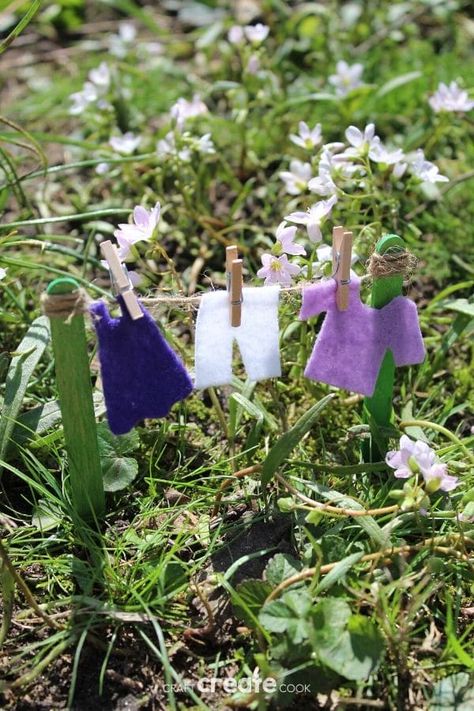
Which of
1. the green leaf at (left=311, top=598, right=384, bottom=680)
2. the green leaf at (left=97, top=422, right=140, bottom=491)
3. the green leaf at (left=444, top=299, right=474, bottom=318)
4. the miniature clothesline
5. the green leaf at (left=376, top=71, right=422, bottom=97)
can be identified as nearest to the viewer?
the green leaf at (left=311, top=598, right=384, bottom=680)

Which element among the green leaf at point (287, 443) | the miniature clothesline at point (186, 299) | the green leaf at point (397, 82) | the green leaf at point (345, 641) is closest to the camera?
the green leaf at point (345, 641)

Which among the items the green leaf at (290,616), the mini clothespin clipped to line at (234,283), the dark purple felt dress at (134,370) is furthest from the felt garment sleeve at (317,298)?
the green leaf at (290,616)

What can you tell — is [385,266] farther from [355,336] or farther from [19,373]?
[19,373]

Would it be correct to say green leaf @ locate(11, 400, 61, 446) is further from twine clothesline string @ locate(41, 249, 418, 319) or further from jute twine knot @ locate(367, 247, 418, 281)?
jute twine knot @ locate(367, 247, 418, 281)

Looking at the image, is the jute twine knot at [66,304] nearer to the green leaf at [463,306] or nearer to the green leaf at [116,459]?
the green leaf at [116,459]

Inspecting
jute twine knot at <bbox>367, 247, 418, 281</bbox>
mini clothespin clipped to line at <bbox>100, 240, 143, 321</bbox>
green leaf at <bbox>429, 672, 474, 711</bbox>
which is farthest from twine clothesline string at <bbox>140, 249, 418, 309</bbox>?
green leaf at <bbox>429, 672, 474, 711</bbox>

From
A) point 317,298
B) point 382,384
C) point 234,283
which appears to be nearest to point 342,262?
point 317,298

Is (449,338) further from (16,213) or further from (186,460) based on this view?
(16,213)
